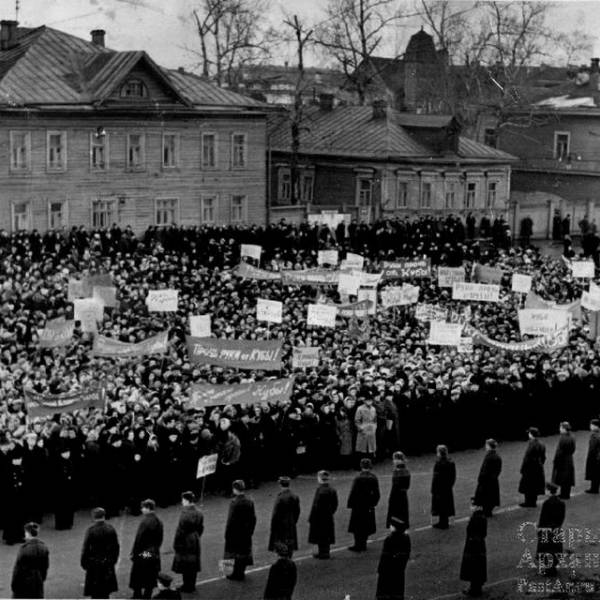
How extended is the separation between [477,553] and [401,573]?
1.35 m

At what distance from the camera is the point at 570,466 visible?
2106 cm

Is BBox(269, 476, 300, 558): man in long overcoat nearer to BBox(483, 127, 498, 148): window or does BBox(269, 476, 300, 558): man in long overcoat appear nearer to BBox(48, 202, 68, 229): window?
BBox(48, 202, 68, 229): window

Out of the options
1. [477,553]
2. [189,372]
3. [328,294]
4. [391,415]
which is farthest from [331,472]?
[328,294]

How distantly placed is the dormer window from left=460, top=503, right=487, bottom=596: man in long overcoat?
2684 cm

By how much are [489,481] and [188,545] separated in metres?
5.42

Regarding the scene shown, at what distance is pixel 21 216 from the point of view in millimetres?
39938

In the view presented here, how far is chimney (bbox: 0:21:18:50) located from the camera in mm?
41250

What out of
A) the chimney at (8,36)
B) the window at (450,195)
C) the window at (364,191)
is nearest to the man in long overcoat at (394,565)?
the chimney at (8,36)

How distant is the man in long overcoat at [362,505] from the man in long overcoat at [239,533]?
75.4 inches

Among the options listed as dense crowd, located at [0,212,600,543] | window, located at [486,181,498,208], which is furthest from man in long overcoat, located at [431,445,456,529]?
window, located at [486,181,498,208]

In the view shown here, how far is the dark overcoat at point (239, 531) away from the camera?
56.3ft

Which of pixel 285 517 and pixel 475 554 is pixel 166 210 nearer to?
pixel 285 517

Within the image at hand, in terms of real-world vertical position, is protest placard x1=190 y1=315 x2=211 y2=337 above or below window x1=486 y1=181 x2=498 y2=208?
below

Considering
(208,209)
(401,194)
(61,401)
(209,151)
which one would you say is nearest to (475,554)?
(61,401)
